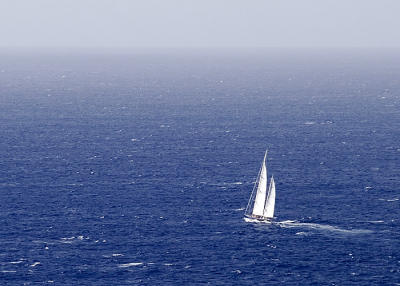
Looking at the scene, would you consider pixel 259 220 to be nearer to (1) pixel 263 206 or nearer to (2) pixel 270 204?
(1) pixel 263 206

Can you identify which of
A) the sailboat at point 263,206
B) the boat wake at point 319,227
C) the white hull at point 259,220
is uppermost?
the sailboat at point 263,206

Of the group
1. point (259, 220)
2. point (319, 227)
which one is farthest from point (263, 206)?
point (319, 227)

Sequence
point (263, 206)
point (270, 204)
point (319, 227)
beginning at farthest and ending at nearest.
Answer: point (263, 206) < point (270, 204) < point (319, 227)

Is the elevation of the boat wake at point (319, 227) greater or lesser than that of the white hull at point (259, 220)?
greater

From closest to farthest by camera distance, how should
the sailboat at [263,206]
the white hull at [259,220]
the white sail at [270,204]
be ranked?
the white sail at [270,204], the sailboat at [263,206], the white hull at [259,220]

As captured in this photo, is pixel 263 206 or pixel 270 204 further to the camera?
pixel 263 206

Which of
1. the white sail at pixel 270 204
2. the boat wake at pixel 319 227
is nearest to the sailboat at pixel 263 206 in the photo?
the white sail at pixel 270 204

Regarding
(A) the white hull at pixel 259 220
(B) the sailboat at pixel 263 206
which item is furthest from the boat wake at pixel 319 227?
(B) the sailboat at pixel 263 206

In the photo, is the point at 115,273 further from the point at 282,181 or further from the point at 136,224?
the point at 282,181

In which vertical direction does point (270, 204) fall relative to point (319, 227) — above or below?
above

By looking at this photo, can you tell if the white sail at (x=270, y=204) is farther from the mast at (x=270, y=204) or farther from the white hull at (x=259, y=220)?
the white hull at (x=259, y=220)

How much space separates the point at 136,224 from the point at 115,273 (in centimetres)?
2756

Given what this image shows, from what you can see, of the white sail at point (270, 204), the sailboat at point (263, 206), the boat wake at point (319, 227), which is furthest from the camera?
the sailboat at point (263, 206)

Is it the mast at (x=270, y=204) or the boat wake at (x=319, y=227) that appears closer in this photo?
the boat wake at (x=319, y=227)
